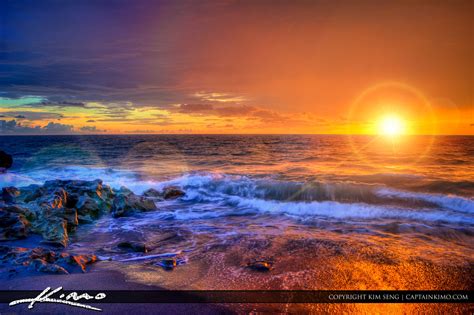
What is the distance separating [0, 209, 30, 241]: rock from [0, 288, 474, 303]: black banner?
11.9ft

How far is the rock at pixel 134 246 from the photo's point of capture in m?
7.24

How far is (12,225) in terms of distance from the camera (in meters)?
8.23

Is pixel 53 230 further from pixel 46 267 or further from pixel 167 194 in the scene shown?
pixel 167 194

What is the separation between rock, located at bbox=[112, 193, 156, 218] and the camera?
1142 cm

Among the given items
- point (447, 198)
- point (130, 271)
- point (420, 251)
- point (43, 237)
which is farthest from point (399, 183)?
point (43, 237)

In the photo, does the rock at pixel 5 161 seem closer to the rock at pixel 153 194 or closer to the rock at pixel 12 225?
the rock at pixel 153 194

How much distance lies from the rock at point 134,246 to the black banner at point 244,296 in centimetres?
221

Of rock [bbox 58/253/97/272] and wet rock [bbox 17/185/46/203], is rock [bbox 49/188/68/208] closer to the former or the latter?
wet rock [bbox 17/185/46/203]

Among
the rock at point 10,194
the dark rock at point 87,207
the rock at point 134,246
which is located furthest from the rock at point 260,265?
the rock at point 10,194

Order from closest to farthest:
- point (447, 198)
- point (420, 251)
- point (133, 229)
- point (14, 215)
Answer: point (420, 251), point (14, 215), point (133, 229), point (447, 198)

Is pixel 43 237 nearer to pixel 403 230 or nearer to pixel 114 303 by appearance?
pixel 114 303

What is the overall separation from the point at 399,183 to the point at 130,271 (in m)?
16.1

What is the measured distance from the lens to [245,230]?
359 inches
